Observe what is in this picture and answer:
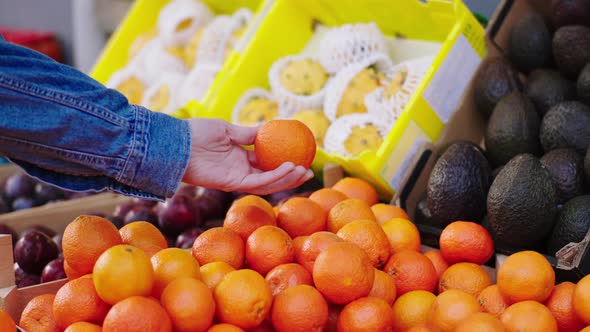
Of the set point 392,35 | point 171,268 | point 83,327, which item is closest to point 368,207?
point 171,268

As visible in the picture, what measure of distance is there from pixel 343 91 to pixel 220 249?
141 cm

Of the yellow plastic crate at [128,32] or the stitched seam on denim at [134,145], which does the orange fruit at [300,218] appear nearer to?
the stitched seam on denim at [134,145]

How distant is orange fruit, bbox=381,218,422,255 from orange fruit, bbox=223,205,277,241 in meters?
0.35

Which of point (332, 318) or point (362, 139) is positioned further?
point (362, 139)

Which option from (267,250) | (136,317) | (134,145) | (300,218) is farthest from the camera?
(300,218)

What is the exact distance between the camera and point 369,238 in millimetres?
1676

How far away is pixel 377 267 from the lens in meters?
1.72

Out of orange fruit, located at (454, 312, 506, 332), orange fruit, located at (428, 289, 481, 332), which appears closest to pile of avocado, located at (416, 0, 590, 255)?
orange fruit, located at (428, 289, 481, 332)

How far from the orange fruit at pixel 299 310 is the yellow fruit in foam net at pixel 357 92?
1490mm

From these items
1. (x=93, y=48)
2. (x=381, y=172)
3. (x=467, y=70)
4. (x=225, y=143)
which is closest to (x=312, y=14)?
(x=467, y=70)

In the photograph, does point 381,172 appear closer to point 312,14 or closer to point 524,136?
point 524,136

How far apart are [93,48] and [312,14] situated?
2382 mm

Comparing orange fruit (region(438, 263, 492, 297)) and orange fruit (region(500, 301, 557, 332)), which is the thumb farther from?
orange fruit (region(500, 301, 557, 332))

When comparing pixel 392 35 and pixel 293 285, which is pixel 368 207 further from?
pixel 392 35
